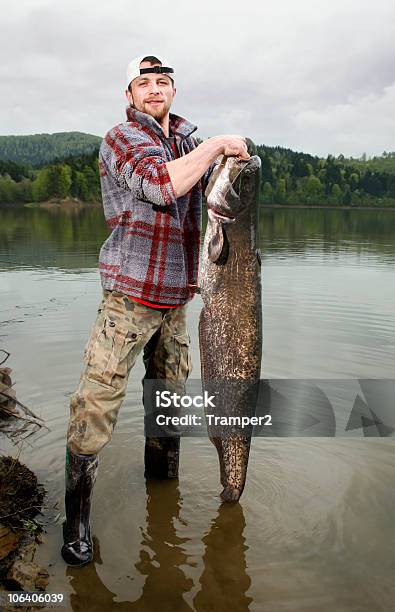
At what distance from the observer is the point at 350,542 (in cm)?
433

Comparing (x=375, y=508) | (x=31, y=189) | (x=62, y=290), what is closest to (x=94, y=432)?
(x=375, y=508)

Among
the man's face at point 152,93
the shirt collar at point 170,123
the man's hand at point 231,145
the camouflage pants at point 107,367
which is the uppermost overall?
the man's face at point 152,93

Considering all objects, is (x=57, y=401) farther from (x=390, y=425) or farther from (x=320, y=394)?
(x=390, y=425)

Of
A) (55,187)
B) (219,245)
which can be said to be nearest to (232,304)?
(219,245)

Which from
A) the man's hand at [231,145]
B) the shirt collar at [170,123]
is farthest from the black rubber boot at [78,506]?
the shirt collar at [170,123]

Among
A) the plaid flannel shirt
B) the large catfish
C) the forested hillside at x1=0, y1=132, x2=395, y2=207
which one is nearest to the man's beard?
the plaid flannel shirt

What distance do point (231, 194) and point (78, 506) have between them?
7.93 ft

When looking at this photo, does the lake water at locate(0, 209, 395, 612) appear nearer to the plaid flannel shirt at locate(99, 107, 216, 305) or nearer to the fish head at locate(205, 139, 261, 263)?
the plaid flannel shirt at locate(99, 107, 216, 305)

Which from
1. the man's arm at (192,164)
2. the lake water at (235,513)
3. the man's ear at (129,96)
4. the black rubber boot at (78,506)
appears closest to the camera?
the man's arm at (192,164)

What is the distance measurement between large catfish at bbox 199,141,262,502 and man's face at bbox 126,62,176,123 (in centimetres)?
72

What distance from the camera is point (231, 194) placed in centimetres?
376

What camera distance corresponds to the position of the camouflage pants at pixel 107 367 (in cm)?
387

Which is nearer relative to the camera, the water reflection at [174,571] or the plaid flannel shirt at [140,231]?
the water reflection at [174,571]

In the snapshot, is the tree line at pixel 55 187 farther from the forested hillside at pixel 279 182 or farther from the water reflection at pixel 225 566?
the water reflection at pixel 225 566
